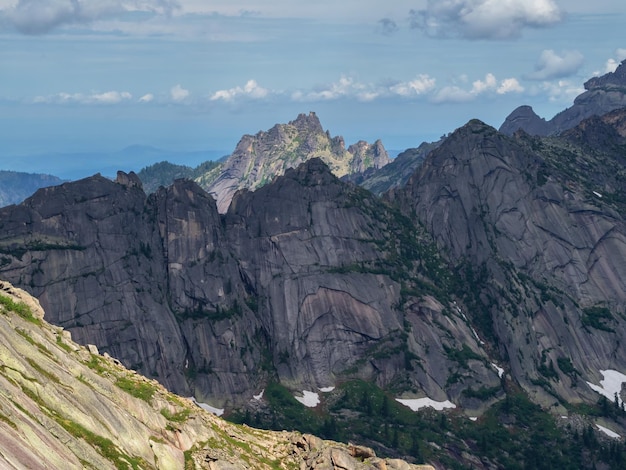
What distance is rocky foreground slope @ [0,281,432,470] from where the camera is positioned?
7740 cm

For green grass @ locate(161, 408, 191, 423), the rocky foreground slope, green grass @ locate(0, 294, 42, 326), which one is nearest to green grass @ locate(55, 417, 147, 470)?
the rocky foreground slope

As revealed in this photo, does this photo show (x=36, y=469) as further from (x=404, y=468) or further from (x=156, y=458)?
(x=404, y=468)

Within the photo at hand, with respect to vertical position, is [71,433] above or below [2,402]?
below

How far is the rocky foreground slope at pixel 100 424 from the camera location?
77.4 metres

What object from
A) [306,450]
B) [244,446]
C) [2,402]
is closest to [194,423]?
[244,446]

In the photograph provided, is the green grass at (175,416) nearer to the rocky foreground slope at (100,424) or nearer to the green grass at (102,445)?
the rocky foreground slope at (100,424)

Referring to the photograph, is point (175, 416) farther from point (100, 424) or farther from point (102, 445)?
point (102, 445)

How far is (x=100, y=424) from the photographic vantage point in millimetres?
91312

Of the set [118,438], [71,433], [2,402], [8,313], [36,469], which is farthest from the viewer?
[8,313]

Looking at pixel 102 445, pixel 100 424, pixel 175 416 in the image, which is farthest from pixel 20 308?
pixel 102 445

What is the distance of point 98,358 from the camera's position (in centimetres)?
12094

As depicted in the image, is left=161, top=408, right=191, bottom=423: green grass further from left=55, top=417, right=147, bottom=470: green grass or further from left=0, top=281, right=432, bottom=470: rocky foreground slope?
left=55, top=417, right=147, bottom=470: green grass

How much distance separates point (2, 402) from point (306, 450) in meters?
53.4

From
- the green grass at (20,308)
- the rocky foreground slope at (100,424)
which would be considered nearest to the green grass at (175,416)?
the rocky foreground slope at (100,424)
